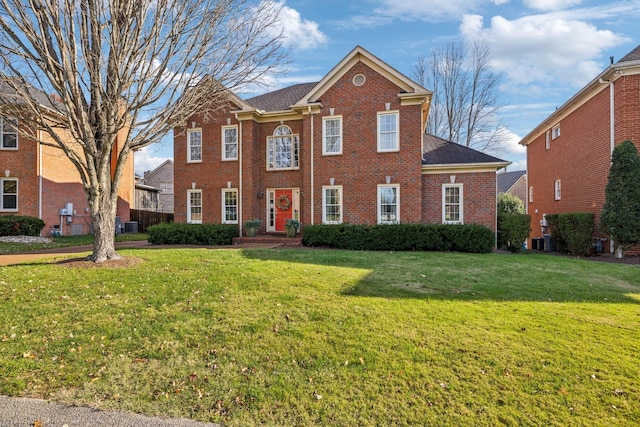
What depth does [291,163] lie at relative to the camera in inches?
672

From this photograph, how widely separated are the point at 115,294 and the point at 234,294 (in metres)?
2.02

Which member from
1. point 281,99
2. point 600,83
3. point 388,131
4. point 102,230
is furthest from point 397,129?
point 102,230

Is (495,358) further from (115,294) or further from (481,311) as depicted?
(115,294)

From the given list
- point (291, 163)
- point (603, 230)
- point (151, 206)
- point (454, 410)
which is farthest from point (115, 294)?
point (151, 206)

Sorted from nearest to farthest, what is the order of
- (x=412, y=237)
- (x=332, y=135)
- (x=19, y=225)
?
(x=412, y=237) → (x=332, y=135) → (x=19, y=225)

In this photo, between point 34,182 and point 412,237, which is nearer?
point 412,237

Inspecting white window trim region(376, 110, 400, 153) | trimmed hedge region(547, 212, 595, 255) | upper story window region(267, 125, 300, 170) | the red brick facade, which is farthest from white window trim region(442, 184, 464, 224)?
the red brick facade

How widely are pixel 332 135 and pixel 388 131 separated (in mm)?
2436

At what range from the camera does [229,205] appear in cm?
1719

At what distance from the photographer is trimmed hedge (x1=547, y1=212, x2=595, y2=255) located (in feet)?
44.4

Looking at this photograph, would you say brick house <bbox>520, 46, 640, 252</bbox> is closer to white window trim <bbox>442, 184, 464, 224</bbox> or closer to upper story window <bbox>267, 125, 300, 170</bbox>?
white window trim <bbox>442, 184, 464, 224</bbox>

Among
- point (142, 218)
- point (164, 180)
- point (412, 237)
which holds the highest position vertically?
point (164, 180)

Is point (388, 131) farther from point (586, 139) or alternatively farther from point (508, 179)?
point (508, 179)

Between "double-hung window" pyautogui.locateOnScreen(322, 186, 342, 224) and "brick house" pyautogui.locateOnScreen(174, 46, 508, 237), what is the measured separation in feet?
0.15
